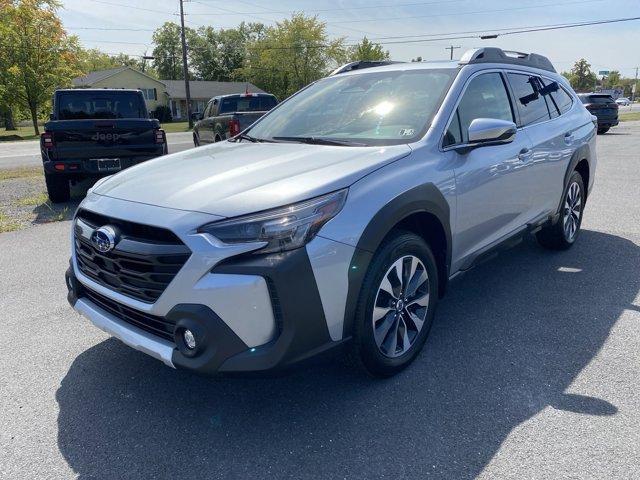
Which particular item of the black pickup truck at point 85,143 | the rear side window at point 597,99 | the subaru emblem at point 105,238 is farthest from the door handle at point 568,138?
the rear side window at point 597,99

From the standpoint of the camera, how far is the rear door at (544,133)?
163 inches

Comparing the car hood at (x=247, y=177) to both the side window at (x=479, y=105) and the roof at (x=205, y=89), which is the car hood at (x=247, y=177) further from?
the roof at (x=205, y=89)

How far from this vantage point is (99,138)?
26.3 feet

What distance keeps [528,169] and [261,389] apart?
8.67 ft

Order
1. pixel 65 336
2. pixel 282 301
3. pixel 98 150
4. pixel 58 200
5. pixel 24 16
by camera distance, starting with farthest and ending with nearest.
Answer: pixel 24 16 < pixel 58 200 < pixel 98 150 < pixel 65 336 < pixel 282 301

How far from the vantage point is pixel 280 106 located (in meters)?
4.38

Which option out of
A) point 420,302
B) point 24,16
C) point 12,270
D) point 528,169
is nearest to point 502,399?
point 420,302

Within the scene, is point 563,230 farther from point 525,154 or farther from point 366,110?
point 366,110

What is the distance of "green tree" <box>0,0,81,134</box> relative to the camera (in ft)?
128

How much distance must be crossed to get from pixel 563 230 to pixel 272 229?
151 inches

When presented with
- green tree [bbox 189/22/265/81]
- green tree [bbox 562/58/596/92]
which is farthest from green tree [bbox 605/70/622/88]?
green tree [bbox 189/22/265/81]

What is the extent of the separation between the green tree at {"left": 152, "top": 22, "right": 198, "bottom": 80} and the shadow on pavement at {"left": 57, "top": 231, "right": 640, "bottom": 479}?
323 ft

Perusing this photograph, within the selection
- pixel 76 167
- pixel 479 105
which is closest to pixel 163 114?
pixel 76 167

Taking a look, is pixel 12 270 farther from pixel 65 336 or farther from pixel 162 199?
pixel 162 199
